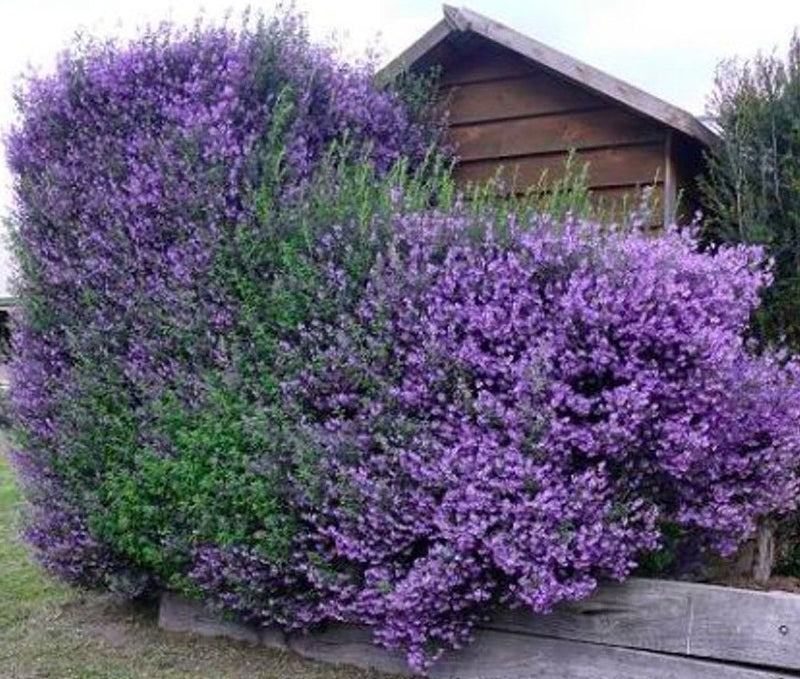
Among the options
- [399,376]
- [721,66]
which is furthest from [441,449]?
[721,66]

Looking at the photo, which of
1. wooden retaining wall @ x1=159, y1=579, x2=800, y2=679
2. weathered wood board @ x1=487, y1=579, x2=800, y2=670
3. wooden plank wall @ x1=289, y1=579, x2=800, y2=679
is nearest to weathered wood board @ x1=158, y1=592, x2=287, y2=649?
wooden retaining wall @ x1=159, y1=579, x2=800, y2=679

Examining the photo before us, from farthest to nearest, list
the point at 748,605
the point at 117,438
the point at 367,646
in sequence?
the point at 117,438 < the point at 367,646 < the point at 748,605

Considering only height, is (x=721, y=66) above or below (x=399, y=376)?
above

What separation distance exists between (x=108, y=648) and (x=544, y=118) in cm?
421

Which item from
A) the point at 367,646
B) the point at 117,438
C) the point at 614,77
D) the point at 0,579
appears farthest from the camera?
the point at 0,579

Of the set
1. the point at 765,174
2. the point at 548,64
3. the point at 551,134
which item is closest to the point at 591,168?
the point at 551,134

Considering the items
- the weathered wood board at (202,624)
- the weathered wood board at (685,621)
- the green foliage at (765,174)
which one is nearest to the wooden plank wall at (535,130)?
the green foliage at (765,174)

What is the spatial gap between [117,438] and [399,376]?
193 cm

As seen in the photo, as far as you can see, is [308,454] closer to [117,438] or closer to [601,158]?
[117,438]

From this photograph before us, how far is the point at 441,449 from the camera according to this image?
511 cm

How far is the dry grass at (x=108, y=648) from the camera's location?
5.99 metres

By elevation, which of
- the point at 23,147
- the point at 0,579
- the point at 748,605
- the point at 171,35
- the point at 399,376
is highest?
the point at 171,35

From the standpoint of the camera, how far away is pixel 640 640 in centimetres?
509

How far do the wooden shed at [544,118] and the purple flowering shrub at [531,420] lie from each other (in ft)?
5.35
